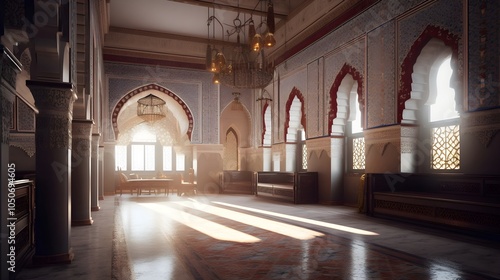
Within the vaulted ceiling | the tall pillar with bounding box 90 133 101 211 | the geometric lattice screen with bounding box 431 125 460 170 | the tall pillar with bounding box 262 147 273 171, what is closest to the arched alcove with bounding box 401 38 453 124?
the geometric lattice screen with bounding box 431 125 460 170

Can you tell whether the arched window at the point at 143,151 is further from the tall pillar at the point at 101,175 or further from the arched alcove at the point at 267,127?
the arched alcove at the point at 267,127

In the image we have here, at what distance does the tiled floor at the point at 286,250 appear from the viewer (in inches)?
121

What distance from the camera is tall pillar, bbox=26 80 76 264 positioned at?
340cm

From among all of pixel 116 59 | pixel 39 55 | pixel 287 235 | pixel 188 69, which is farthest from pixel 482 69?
pixel 116 59

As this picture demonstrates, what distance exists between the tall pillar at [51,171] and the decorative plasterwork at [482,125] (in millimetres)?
4805

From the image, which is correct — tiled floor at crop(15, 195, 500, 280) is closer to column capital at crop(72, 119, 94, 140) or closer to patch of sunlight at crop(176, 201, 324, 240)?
patch of sunlight at crop(176, 201, 324, 240)

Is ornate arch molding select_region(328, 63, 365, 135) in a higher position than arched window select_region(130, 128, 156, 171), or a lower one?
higher

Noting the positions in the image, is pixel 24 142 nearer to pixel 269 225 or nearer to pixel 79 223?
pixel 79 223

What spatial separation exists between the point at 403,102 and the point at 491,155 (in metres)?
1.81

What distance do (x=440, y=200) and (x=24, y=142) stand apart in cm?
704

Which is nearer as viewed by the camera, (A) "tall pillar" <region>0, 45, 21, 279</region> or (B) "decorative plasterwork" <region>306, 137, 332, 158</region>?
(A) "tall pillar" <region>0, 45, 21, 279</region>

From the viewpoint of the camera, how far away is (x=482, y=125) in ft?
15.9

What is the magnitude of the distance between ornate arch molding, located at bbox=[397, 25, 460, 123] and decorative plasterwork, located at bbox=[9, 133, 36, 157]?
6.70 meters

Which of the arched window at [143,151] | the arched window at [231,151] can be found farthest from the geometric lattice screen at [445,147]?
the arched window at [143,151]
